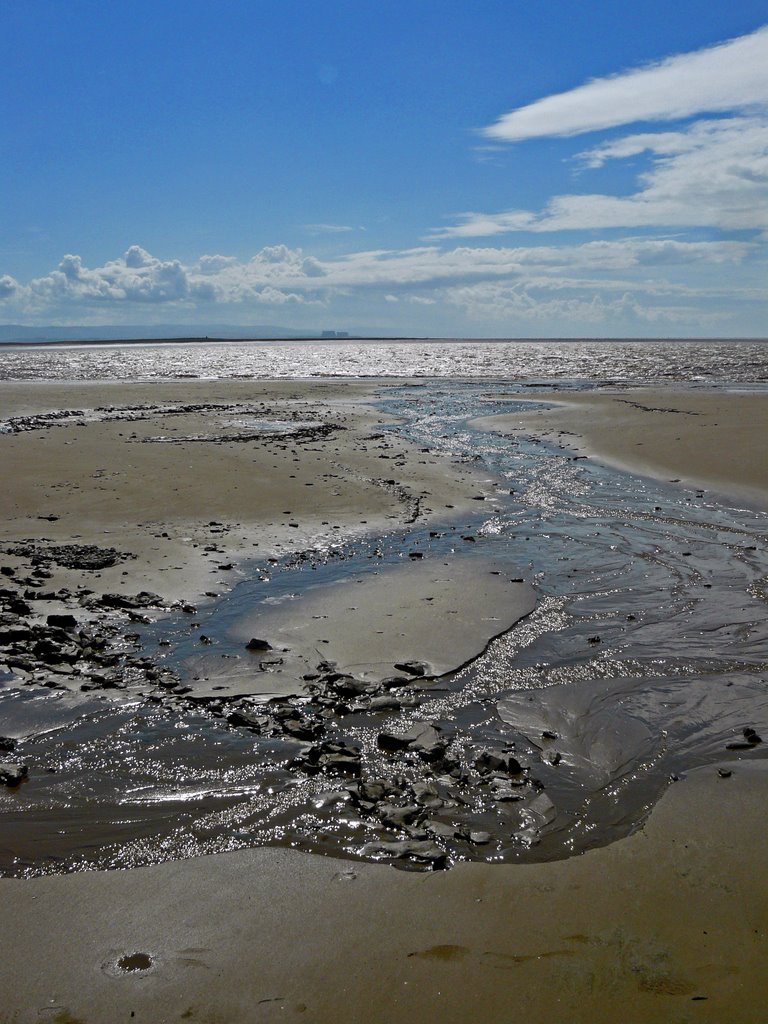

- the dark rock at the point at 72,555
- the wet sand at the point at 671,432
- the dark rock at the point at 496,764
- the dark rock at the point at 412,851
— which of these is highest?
the wet sand at the point at 671,432

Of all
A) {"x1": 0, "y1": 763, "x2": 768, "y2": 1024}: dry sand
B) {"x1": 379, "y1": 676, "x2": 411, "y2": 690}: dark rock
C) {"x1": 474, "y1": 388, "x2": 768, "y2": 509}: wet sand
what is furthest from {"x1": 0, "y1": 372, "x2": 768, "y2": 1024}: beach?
{"x1": 474, "y1": 388, "x2": 768, "y2": 509}: wet sand

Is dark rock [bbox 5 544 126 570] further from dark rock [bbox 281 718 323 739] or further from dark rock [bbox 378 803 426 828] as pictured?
dark rock [bbox 378 803 426 828]

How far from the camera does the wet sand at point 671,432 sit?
16.3 metres

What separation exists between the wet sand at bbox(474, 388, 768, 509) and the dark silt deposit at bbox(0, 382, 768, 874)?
6684 millimetres

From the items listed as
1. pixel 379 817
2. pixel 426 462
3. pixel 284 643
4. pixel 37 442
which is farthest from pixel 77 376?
pixel 379 817

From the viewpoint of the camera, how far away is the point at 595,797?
17.1 feet

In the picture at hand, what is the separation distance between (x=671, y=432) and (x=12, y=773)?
63.1 feet

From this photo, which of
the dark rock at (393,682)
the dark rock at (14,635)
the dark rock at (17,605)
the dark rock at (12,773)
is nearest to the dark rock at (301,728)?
the dark rock at (393,682)

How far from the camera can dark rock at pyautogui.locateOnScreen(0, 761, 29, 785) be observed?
534cm

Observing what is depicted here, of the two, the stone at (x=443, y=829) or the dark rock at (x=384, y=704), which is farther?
the dark rock at (x=384, y=704)

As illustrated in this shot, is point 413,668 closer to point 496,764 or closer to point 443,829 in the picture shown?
point 496,764

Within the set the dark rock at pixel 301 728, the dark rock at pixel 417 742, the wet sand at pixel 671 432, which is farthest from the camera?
the wet sand at pixel 671 432

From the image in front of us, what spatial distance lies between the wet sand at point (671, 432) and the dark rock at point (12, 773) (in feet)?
39.8

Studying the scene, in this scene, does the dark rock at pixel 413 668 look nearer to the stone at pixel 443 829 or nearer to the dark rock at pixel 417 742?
the dark rock at pixel 417 742
